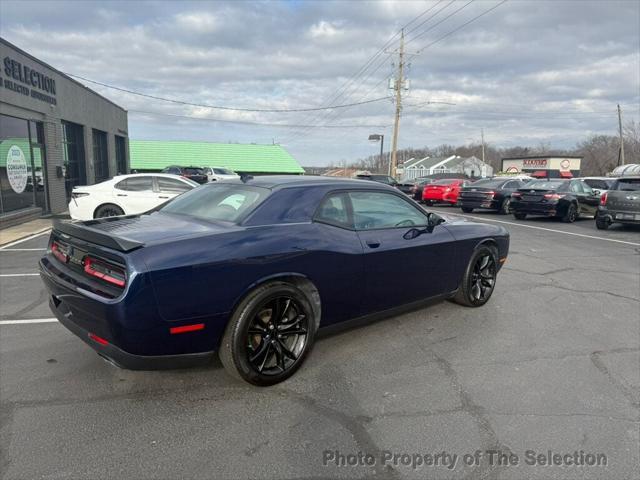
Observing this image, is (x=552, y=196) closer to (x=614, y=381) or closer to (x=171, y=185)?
(x=171, y=185)

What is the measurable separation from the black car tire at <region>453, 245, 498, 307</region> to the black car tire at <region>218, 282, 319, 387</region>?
2263 millimetres

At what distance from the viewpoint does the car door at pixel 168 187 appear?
11.0 m

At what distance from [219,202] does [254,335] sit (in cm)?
126

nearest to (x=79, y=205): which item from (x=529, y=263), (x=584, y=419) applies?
(x=529, y=263)

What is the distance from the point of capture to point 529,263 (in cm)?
804

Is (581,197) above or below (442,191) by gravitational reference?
above

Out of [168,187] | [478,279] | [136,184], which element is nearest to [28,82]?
[136,184]

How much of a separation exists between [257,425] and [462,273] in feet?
9.63

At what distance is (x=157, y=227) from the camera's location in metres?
3.30

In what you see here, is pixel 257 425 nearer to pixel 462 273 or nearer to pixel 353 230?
pixel 353 230

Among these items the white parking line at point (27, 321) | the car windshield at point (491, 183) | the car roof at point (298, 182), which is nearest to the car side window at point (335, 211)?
the car roof at point (298, 182)

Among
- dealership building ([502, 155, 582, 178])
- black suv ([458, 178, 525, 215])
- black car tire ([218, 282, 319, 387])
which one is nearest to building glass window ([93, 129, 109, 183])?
black suv ([458, 178, 525, 215])

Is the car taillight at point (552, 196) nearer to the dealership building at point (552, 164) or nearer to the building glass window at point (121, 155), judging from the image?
the building glass window at point (121, 155)

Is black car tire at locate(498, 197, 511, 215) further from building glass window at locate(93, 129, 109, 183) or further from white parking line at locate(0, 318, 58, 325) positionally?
building glass window at locate(93, 129, 109, 183)
